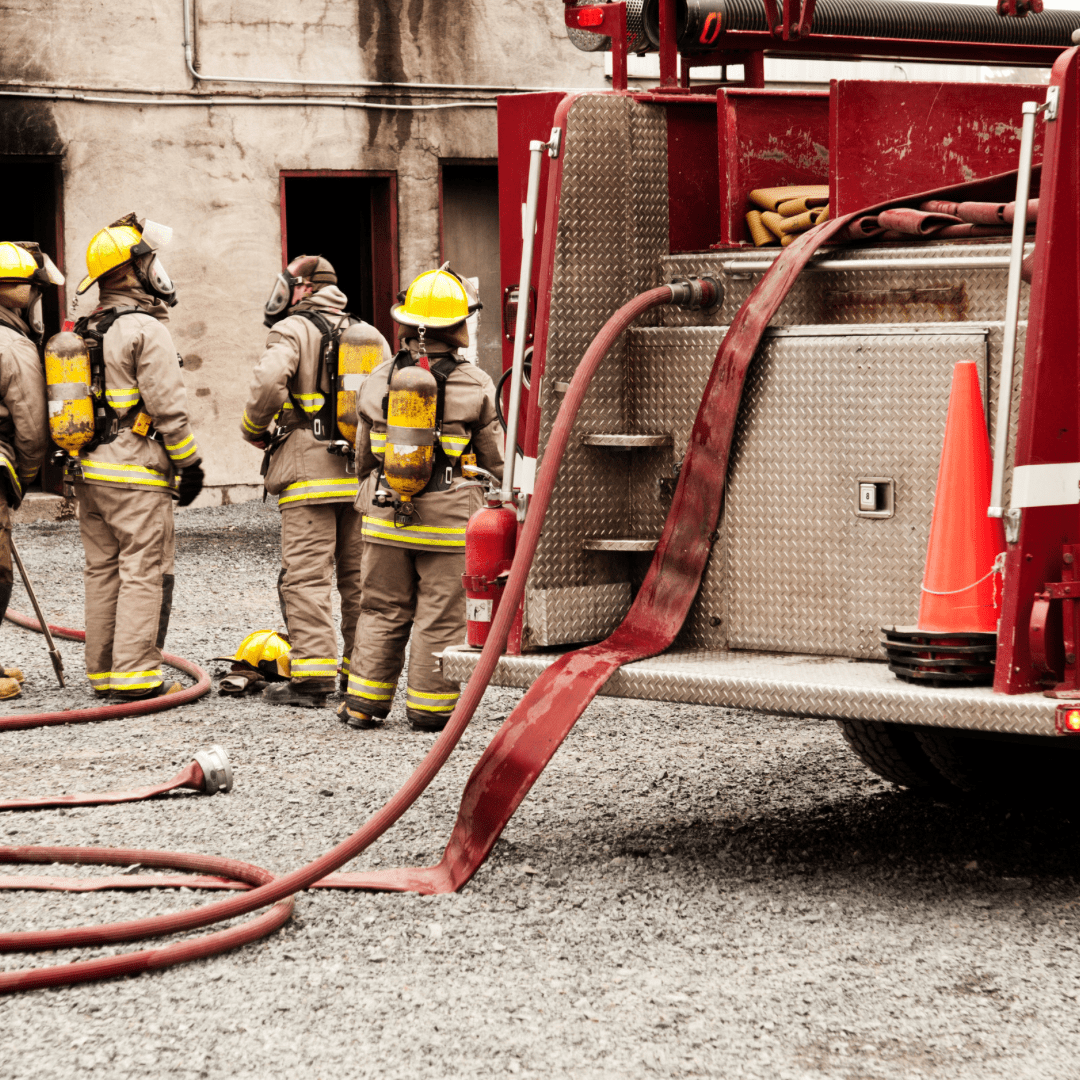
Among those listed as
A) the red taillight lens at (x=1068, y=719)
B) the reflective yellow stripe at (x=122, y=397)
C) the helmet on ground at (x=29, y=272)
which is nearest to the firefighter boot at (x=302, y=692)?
the reflective yellow stripe at (x=122, y=397)

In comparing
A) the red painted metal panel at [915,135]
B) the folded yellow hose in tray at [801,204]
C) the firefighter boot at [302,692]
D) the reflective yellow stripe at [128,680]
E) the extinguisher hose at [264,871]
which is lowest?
the firefighter boot at [302,692]

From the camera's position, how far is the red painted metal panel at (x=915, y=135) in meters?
4.49

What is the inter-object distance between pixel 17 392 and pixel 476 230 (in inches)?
345

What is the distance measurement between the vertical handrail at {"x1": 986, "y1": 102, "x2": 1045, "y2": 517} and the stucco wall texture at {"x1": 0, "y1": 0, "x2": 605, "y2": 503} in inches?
422

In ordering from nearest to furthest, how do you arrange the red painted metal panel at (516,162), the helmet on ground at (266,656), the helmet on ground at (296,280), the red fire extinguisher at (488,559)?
the red fire extinguisher at (488,559)
the red painted metal panel at (516,162)
the helmet on ground at (296,280)
the helmet on ground at (266,656)

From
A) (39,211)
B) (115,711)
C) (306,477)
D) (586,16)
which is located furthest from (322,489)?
(39,211)

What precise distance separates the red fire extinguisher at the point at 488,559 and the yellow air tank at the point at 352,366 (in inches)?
97.6

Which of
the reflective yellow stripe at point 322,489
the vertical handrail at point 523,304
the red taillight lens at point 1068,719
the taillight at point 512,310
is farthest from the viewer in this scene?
the reflective yellow stripe at point 322,489

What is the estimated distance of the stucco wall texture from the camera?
43.8ft

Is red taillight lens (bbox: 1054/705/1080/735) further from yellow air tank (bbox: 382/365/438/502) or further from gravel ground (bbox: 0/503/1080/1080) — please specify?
yellow air tank (bbox: 382/365/438/502)

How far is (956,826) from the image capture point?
15.8ft

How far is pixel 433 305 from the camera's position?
6.30 metres

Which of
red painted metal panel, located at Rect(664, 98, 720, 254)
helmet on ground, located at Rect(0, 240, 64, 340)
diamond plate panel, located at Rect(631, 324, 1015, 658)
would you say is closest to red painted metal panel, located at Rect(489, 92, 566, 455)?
red painted metal panel, located at Rect(664, 98, 720, 254)

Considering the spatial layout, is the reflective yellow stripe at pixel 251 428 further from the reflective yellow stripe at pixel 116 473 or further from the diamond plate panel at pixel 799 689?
the diamond plate panel at pixel 799 689
